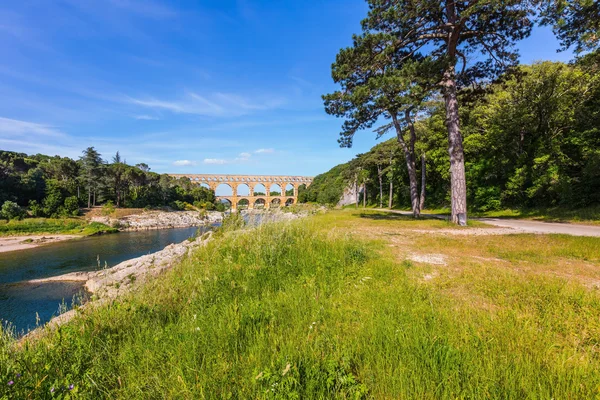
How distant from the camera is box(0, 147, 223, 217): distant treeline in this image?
3891 cm

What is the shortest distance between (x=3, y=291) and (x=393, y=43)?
22.1 meters

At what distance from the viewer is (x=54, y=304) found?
1067cm

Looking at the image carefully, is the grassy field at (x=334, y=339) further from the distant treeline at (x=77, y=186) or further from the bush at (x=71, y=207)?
the bush at (x=71, y=207)

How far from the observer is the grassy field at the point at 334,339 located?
5.64 feet

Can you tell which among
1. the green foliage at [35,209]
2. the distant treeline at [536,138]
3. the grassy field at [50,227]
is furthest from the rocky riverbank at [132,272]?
the green foliage at [35,209]

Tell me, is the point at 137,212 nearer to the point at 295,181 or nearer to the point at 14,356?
the point at 14,356

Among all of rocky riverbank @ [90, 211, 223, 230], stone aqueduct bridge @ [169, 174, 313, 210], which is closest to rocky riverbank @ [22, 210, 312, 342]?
rocky riverbank @ [90, 211, 223, 230]

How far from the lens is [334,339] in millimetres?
2236

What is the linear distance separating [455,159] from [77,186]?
64.5 meters

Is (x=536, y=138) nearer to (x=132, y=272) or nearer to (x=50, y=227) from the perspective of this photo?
(x=132, y=272)

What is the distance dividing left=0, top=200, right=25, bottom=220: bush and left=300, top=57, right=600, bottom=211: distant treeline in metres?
51.4

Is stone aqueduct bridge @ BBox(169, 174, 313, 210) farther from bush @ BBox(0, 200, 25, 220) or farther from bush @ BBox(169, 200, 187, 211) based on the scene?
bush @ BBox(0, 200, 25, 220)

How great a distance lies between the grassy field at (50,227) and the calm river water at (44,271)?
6.26 metres

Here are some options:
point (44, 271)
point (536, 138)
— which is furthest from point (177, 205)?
point (536, 138)
